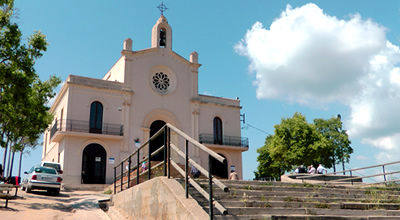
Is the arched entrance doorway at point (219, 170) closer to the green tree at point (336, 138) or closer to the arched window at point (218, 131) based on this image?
the arched window at point (218, 131)

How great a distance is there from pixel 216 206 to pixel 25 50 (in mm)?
14094

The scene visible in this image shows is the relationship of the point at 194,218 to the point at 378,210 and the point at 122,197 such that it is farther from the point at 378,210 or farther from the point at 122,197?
the point at 122,197

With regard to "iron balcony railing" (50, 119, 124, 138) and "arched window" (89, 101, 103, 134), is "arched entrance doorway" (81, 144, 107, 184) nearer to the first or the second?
"iron balcony railing" (50, 119, 124, 138)

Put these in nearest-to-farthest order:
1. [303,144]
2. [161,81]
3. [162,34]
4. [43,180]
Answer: [43,180], [161,81], [162,34], [303,144]

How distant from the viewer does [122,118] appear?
28953mm

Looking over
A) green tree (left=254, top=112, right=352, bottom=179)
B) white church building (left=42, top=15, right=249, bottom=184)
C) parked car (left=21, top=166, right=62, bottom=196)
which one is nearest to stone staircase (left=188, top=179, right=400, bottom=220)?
parked car (left=21, top=166, right=62, bottom=196)

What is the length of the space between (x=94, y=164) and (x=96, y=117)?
139 inches

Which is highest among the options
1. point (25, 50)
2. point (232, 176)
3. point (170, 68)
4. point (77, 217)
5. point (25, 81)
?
point (170, 68)

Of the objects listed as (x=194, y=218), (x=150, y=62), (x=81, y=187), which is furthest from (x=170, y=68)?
(x=194, y=218)

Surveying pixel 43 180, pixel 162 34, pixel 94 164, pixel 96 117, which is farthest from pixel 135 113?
pixel 43 180

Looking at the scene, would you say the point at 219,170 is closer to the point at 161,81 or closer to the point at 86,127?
the point at 161,81

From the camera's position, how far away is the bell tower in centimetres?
3285

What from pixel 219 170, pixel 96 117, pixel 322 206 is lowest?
pixel 322 206

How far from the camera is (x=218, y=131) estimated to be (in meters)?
33.4
